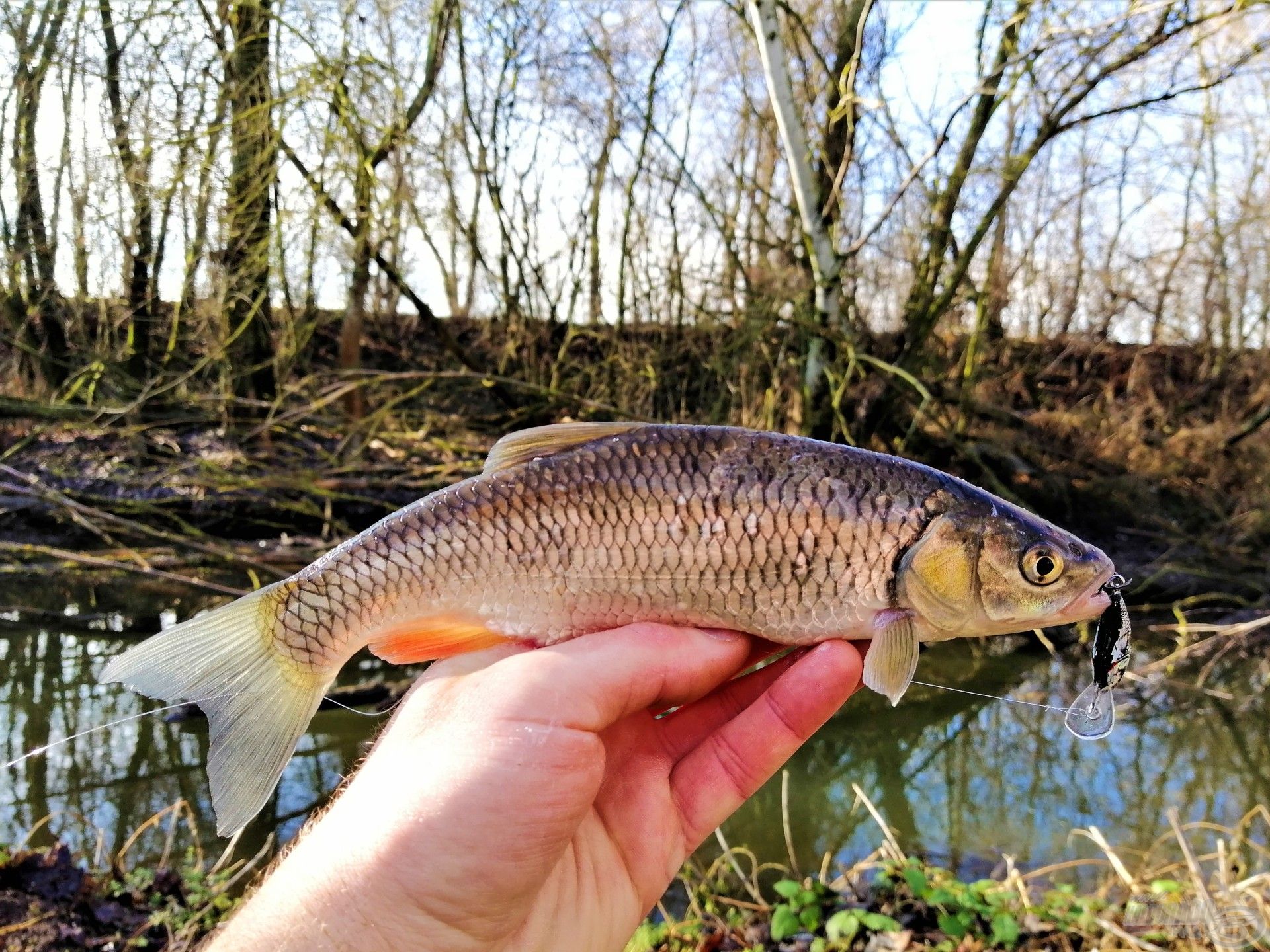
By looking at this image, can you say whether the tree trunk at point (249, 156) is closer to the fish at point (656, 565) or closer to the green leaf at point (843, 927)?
the fish at point (656, 565)

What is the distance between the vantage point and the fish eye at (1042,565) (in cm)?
179

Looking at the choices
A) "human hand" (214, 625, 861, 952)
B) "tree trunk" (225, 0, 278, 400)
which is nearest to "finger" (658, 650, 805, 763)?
"human hand" (214, 625, 861, 952)

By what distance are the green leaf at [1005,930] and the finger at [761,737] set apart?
1771mm

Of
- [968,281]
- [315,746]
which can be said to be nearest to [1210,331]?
[968,281]

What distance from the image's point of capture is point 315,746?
572 centimetres

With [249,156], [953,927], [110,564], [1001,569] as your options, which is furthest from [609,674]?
[249,156]


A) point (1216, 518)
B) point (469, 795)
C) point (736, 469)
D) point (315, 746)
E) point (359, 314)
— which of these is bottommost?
point (315, 746)

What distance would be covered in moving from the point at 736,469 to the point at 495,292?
9320mm

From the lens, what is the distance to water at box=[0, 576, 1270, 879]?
4855 mm

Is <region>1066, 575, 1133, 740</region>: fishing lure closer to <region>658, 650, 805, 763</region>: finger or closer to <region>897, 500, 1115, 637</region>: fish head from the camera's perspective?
<region>897, 500, 1115, 637</region>: fish head

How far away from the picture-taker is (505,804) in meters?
1.52

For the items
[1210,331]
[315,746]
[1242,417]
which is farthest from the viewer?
[1210,331]

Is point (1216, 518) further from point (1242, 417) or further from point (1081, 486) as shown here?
point (1242, 417)

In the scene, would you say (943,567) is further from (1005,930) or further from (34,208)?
(34,208)
